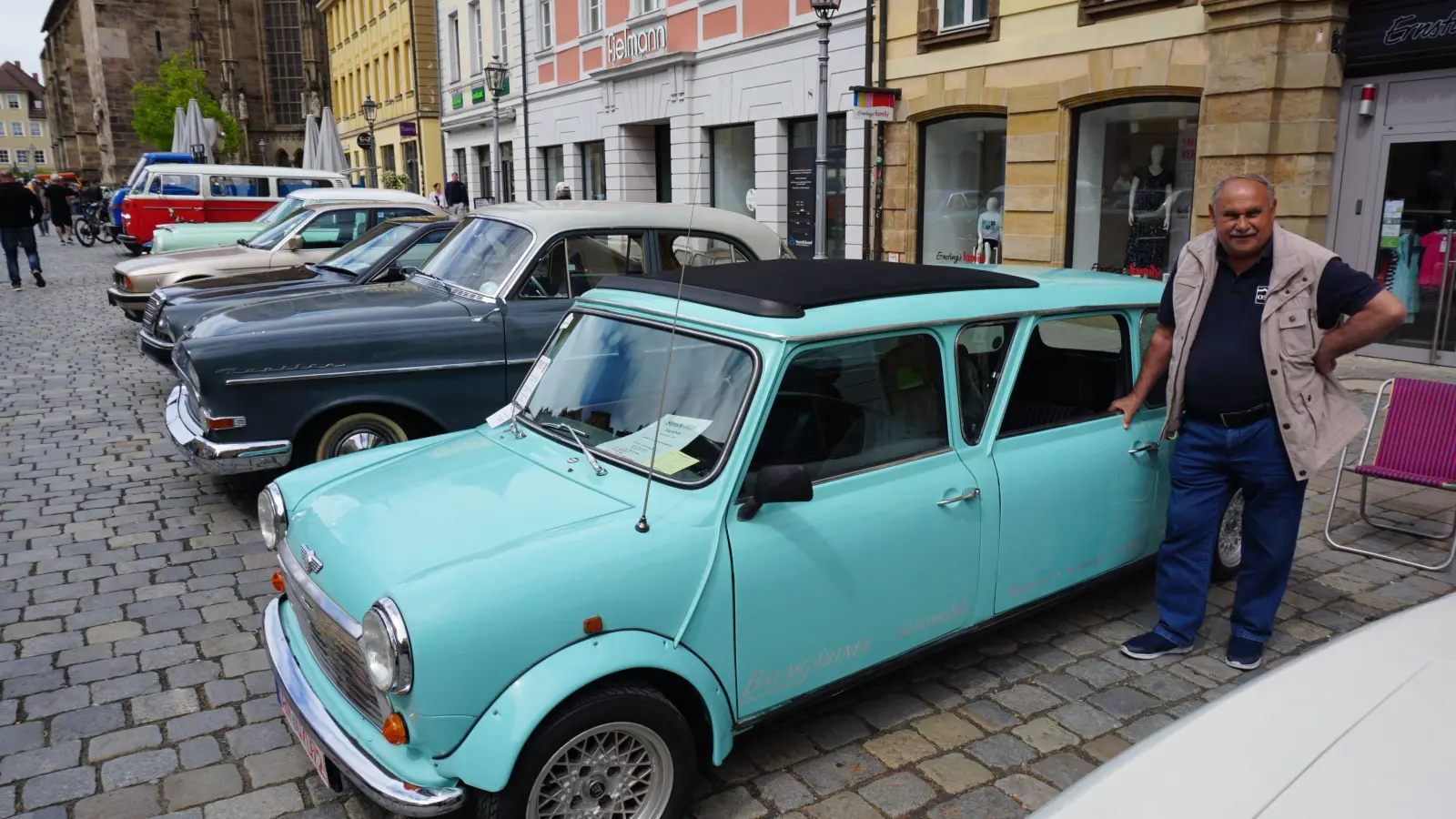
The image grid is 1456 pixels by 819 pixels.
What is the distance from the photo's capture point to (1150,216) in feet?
40.6

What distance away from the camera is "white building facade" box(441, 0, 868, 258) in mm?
17016

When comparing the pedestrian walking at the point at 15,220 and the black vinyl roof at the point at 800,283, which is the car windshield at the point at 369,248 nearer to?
the black vinyl roof at the point at 800,283

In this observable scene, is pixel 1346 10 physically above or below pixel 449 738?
above

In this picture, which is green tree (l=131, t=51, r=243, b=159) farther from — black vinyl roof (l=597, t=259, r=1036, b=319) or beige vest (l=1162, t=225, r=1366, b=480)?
beige vest (l=1162, t=225, r=1366, b=480)

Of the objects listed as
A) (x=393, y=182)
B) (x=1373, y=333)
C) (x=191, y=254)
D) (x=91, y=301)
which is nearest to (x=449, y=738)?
(x=1373, y=333)

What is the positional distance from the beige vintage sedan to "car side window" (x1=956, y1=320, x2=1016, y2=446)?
8.38 meters

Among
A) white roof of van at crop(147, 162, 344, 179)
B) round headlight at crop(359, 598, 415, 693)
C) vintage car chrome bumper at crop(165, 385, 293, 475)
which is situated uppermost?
white roof of van at crop(147, 162, 344, 179)

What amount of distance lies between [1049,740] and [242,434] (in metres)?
4.53

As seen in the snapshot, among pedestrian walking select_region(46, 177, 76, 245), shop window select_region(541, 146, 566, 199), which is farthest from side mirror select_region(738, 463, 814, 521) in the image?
pedestrian walking select_region(46, 177, 76, 245)

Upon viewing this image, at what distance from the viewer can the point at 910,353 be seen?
350 centimetres

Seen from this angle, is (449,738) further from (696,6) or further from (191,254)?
(696,6)

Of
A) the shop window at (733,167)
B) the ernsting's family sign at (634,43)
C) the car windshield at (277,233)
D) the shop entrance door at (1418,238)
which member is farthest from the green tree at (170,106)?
the shop entrance door at (1418,238)

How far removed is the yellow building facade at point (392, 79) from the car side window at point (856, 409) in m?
33.5

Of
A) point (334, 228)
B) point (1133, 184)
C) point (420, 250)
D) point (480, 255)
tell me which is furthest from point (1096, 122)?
point (334, 228)
